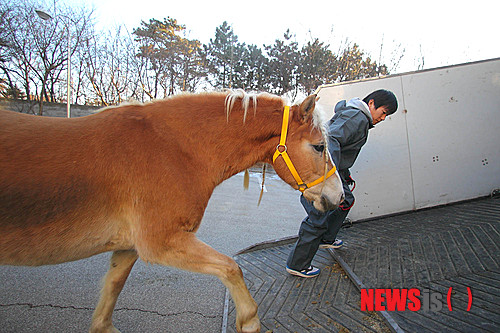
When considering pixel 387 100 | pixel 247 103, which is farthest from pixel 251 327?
pixel 387 100

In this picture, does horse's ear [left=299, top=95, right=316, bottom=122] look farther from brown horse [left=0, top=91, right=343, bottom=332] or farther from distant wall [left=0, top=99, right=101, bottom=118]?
distant wall [left=0, top=99, right=101, bottom=118]

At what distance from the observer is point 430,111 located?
4.54m

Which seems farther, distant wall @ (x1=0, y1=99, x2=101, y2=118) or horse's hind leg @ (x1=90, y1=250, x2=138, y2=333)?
distant wall @ (x1=0, y1=99, x2=101, y2=118)

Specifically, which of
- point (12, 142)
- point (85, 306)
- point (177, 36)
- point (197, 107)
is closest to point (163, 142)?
point (197, 107)

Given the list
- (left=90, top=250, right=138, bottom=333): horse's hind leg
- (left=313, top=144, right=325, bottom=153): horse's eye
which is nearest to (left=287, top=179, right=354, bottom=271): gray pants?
(left=313, top=144, right=325, bottom=153): horse's eye

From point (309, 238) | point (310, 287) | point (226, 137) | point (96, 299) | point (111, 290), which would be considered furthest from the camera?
point (309, 238)

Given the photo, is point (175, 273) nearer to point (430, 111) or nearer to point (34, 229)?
point (34, 229)

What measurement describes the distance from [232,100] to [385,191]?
3.56m

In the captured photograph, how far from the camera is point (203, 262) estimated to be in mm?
1707

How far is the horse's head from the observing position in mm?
2137

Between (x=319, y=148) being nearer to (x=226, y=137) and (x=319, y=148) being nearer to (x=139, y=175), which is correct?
(x=226, y=137)

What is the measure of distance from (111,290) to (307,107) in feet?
7.21

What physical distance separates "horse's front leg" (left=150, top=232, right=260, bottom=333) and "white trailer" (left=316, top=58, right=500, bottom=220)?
329 cm

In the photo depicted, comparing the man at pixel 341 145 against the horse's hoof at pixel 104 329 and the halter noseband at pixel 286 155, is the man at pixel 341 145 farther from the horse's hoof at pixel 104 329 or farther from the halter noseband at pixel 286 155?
the horse's hoof at pixel 104 329
